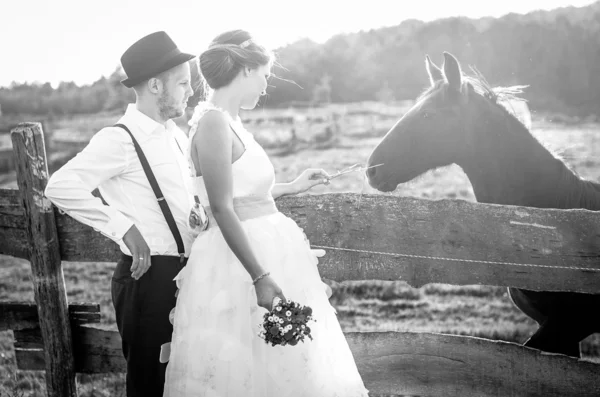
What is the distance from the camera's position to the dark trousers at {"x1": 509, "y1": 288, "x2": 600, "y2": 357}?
11.6 feet

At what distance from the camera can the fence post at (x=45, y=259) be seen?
3.38 metres

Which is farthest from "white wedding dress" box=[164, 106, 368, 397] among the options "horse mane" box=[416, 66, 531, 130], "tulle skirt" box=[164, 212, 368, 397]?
"horse mane" box=[416, 66, 531, 130]

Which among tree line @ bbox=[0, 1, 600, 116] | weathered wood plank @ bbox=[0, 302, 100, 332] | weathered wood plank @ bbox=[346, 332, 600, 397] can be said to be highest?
tree line @ bbox=[0, 1, 600, 116]

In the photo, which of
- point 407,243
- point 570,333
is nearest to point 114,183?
point 407,243

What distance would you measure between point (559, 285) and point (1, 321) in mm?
3855

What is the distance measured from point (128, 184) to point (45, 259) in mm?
1303

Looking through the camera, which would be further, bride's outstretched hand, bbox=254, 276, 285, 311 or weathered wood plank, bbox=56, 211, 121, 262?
weathered wood plank, bbox=56, 211, 121, 262

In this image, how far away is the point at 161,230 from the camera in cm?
256

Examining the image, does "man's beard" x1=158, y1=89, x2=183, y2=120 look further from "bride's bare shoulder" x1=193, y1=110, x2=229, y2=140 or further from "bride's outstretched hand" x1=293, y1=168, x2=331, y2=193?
"bride's outstretched hand" x1=293, y1=168, x2=331, y2=193

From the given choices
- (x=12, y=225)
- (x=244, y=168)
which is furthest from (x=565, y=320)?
(x=12, y=225)

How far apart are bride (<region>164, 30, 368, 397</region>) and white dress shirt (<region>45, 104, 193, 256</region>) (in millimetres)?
163

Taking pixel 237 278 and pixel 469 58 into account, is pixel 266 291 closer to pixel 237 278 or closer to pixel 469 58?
pixel 237 278

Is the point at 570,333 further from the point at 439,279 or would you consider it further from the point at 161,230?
the point at 161,230

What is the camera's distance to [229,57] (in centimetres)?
234
